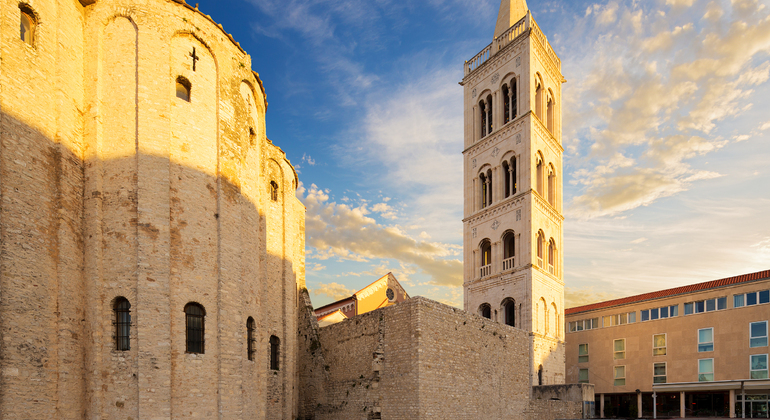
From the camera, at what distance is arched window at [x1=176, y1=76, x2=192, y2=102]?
18938 mm

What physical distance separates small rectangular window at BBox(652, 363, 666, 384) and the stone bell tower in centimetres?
995

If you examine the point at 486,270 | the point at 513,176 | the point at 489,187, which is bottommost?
the point at 486,270

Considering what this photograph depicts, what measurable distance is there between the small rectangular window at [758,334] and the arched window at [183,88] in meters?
38.2

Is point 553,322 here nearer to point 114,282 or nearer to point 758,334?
point 758,334

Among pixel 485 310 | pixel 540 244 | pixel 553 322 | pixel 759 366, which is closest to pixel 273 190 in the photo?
pixel 485 310

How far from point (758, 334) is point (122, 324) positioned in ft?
127

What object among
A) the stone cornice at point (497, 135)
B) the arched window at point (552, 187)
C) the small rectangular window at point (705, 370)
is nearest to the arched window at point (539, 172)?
the arched window at point (552, 187)

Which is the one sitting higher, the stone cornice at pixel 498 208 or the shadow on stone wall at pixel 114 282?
the stone cornice at pixel 498 208

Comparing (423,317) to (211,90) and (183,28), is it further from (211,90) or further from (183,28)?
(183,28)

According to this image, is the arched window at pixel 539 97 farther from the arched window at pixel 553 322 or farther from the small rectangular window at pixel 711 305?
the small rectangular window at pixel 711 305

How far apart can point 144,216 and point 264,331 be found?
26.2ft

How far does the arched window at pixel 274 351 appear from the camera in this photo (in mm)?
24781

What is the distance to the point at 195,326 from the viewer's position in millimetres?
17875

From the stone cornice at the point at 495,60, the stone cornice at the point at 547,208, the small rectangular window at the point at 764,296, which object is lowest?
the small rectangular window at the point at 764,296
